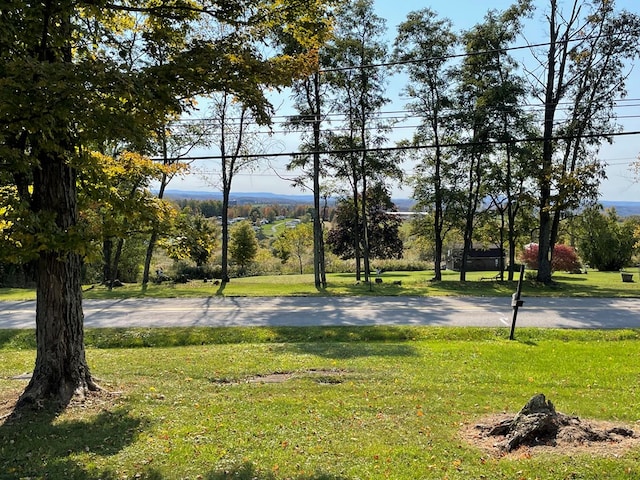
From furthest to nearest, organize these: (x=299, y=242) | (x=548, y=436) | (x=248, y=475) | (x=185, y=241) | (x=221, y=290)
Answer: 1. (x=299, y=242)
2. (x=221, y=290)
3. (x=185, y=241)
4. (x=548, y=436)
5. (x=248, y=475)

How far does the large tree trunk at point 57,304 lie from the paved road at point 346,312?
7086 millimetres

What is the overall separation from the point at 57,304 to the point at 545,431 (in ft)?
18.9

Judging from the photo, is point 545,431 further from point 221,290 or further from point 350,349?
point 221,290

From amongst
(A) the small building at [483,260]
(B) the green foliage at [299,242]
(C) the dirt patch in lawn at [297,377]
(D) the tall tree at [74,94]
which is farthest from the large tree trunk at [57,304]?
(B) the green foliage at [299,242]

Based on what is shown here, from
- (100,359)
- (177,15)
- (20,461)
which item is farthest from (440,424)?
(100,359)

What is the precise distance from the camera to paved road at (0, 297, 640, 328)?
14109 millimetres

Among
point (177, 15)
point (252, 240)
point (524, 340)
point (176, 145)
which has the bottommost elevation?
point (524, 340)

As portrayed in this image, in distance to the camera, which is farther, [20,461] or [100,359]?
[100,359]

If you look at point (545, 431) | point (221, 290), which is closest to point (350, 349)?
point (545, 431)

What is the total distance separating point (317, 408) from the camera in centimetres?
650

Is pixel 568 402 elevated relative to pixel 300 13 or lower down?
lower down

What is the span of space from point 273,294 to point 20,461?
1583cm

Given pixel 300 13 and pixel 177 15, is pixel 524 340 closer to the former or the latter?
pixel 300 13

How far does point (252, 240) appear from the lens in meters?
40.2
